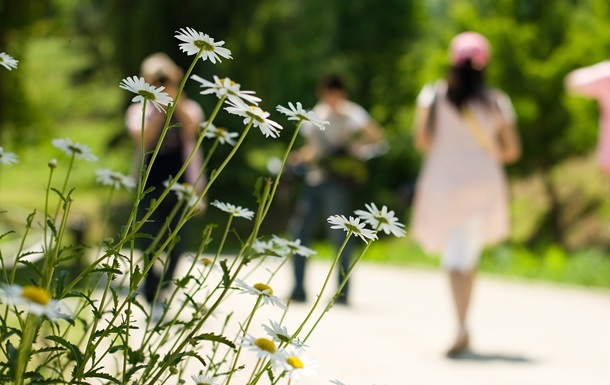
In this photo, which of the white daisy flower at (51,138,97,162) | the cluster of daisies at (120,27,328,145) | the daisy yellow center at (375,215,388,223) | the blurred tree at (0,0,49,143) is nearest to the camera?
the cluster of daisies at (120,27,328,145)

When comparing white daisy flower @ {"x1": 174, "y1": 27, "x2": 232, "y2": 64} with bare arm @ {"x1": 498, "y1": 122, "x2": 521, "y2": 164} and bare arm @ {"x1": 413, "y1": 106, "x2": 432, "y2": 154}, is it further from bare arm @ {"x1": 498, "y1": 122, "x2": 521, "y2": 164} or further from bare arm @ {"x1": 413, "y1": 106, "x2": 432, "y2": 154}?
bare arm @ {"x1": 498, "y1": 122, "x2": 521, "y2": 164}

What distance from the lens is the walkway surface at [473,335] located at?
215 inches

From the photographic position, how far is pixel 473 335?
7.00m

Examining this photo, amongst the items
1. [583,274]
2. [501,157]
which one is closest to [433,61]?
[583,274]

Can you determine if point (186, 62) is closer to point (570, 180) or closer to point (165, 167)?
point (570, 180)

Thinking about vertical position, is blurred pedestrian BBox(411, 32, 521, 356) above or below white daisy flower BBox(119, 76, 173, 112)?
above

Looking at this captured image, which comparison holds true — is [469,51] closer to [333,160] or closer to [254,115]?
[333,160]

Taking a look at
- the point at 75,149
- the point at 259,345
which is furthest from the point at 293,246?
the point at 75,149

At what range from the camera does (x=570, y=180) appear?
63.5ft

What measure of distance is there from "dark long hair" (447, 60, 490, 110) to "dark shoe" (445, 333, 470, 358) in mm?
1292

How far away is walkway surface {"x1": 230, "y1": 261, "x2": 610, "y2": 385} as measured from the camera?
546 centimetres

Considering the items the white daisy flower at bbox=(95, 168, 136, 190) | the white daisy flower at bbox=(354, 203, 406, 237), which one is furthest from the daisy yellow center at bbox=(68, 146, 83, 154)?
the white daisy flower at bbox=(354, 203, 406, 237)

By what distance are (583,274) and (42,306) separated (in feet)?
30.3

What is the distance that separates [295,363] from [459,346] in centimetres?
413
